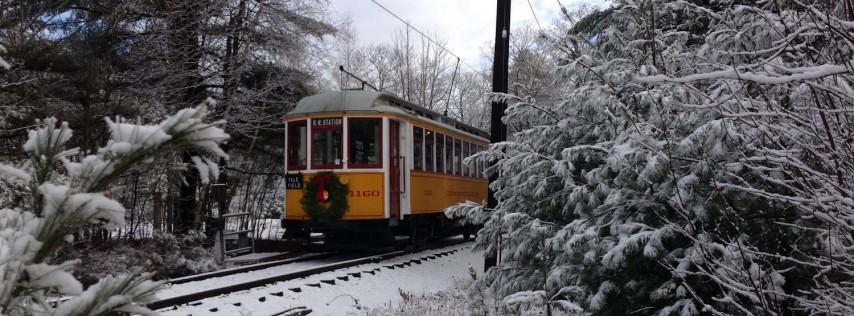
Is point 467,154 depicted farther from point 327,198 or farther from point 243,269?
point 243,269

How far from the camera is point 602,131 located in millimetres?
5551

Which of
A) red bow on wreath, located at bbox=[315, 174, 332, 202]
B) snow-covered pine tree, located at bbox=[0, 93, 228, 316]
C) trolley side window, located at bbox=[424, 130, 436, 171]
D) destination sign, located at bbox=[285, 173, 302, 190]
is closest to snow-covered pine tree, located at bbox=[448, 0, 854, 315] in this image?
snow-covered pine tree, located at bbox=[0, 93, 228, 316]

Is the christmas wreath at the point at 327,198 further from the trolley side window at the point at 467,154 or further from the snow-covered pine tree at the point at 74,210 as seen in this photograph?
the snow-covered pine tree at the point at 74,210

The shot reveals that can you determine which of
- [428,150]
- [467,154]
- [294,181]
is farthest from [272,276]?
[467,154]

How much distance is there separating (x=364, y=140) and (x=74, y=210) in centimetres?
967

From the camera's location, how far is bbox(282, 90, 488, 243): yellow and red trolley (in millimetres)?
10703

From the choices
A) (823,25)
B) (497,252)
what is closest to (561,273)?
(497,252)

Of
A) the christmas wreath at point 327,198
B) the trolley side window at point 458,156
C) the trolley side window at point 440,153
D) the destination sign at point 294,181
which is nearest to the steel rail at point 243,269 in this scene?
the christmas wreath at point 327,198

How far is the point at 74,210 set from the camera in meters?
1.19

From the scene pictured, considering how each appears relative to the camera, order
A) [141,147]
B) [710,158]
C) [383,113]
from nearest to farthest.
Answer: [141,147] < [710,158] < [383,113]

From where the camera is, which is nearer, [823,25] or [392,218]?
[823,25]

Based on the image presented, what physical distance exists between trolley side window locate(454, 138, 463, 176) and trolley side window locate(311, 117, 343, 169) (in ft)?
12.1

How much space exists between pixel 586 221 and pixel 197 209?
896 centimetres

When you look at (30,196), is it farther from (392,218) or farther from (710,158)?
(392,218)
